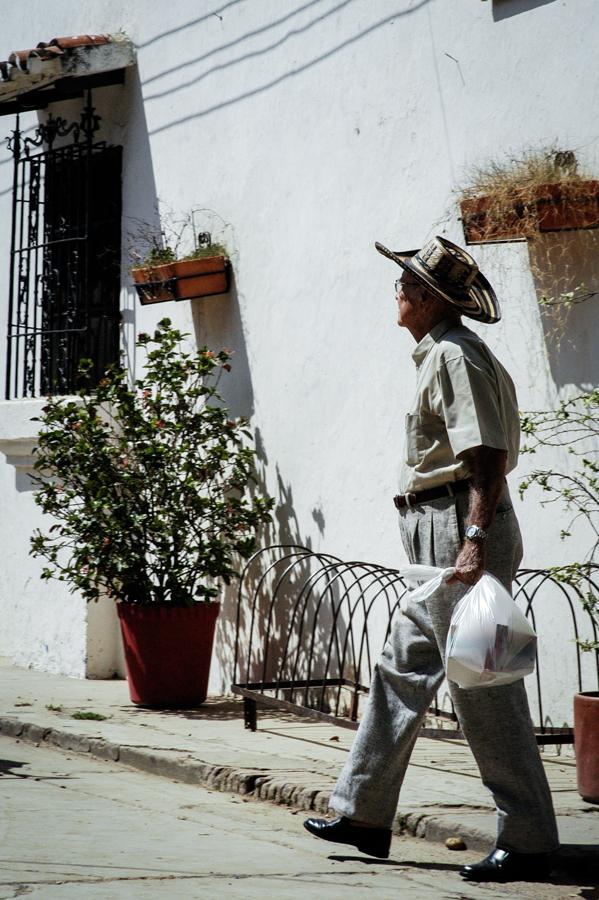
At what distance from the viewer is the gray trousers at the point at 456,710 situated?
172 inches

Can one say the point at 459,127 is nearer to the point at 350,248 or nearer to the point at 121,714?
the point at 350,248

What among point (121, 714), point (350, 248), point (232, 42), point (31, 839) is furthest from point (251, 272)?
point (31, 839)

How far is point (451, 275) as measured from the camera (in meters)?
4.81

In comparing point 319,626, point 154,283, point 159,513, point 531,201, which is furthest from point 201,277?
point 531,201

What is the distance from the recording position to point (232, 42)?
9.08 metres

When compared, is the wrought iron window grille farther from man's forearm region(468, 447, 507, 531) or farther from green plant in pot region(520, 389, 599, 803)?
man's forearm region(468, 447, 507, 531)

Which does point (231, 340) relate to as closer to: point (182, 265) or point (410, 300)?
point (182, 265)

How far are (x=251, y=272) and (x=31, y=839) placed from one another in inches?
186

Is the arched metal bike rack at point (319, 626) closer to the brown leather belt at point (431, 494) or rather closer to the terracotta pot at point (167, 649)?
the terracotta pot at point (167, 649)

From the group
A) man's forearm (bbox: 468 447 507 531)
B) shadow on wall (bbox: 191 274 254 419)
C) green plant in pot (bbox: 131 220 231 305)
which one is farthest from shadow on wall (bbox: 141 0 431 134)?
man's forearm (bbox: 468 447 507 531)

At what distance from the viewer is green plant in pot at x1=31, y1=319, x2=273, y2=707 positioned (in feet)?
26.8

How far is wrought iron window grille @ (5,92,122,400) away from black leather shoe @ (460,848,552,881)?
251 inches

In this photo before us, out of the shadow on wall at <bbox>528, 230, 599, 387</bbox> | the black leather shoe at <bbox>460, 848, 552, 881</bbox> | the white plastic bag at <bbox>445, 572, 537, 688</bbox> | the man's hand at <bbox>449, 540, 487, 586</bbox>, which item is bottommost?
the black leather shoe at <bbox>460, 848, 552, 881</bbox>

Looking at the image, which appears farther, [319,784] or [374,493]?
[374,493]
